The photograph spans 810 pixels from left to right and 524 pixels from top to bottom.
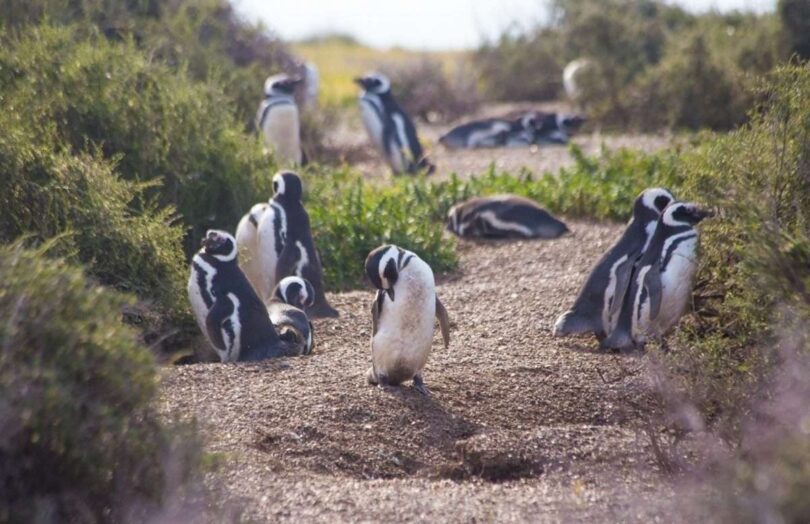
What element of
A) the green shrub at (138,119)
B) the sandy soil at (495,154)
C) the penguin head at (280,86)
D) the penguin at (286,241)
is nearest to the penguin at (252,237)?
the penguin at (286,241)

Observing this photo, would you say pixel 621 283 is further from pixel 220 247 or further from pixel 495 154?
pixel 495 154

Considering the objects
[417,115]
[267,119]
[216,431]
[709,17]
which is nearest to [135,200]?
[216,431]

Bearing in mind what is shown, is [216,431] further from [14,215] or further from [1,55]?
[1,55]

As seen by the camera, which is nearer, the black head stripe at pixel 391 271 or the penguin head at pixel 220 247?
the black head stripe at pixel 391 271

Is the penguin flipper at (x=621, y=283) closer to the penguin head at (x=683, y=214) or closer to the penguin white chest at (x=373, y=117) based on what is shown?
the penguin head at (x=683, y=214)

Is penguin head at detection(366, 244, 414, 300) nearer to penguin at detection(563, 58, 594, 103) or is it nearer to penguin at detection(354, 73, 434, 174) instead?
penguin at detection(354, 73, 434, 174)

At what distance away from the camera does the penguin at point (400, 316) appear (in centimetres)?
638

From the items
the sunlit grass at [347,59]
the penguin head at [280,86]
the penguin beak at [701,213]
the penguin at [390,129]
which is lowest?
the sunlit grass at [347,59]

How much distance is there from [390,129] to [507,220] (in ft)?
15.3

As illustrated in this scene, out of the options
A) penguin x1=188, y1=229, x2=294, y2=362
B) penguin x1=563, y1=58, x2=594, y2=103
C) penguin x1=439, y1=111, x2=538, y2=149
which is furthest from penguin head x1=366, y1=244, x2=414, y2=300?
A: penguin x1=563, y1=58, x2=594, y2=103

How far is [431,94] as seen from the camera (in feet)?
66.0

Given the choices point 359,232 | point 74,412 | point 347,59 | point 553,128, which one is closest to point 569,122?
point 553,128

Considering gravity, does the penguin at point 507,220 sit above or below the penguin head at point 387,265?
below

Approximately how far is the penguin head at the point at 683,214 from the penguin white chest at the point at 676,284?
0.53ft
